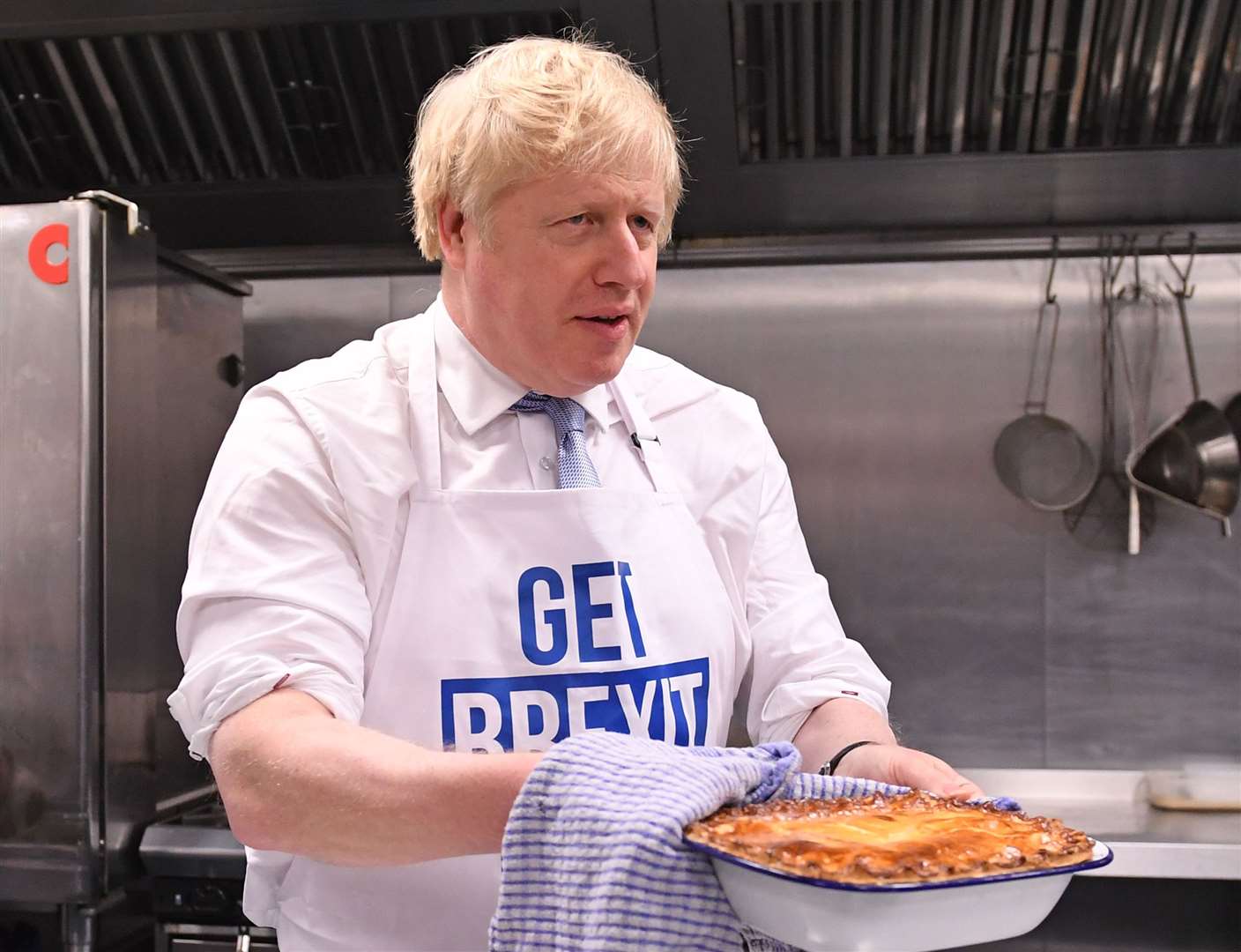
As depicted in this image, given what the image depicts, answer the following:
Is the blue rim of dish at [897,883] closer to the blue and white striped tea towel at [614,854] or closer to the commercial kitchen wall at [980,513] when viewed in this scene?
the blue and white striped tea towel at [614,854]

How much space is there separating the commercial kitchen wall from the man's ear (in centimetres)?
173

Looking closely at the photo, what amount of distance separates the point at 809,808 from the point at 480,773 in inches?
9.3

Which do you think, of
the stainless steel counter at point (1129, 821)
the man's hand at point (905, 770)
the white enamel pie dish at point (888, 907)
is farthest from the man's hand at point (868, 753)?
the stainless steel counter at point (1129, 821)

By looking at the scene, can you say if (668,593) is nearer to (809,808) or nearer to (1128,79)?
(809,808)

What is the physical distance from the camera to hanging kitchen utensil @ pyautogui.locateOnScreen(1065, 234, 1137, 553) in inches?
115

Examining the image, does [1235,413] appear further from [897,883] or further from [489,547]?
[897,883]

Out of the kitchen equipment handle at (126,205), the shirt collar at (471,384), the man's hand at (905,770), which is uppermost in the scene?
the kitchen equipment handle at (126,205)

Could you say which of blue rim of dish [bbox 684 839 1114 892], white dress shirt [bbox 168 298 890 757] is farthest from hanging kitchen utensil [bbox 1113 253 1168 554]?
blue rim of dish [bbox 684 839 1114 892]

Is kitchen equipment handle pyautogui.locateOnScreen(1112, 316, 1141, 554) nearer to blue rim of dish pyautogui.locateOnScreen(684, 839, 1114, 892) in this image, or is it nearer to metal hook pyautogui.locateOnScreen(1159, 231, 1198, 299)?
metal hook pyautogui.locateOnScreen(1159, 231, 1198, 299)

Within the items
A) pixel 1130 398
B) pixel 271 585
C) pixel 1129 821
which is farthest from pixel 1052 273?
pixel 271 585

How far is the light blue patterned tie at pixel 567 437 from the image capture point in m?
1.39

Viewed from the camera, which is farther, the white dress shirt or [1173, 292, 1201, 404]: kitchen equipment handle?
[1173, 292, 1201, 404]: kitchen equipment handle

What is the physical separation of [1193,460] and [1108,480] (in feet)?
0.58

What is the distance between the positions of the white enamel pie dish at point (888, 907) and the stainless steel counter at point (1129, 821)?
150 cm
